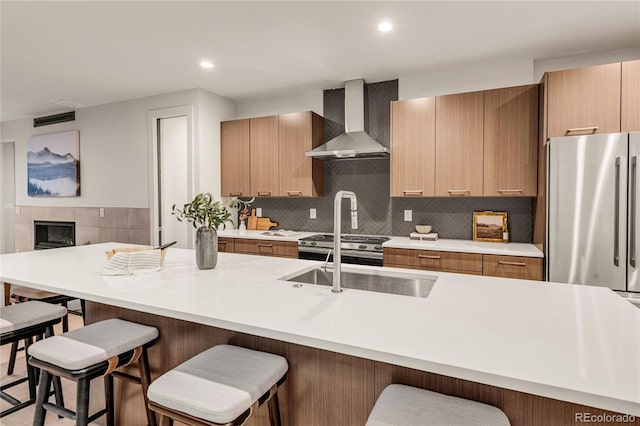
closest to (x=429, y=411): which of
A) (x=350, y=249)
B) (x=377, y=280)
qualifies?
(x=377, y=280)

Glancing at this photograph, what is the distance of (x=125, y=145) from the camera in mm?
4602

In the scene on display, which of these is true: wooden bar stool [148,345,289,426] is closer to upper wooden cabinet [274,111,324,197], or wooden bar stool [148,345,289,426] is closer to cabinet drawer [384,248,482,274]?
cabinet drawer [384,248,482,274]

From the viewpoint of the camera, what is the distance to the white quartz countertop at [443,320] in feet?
2.67

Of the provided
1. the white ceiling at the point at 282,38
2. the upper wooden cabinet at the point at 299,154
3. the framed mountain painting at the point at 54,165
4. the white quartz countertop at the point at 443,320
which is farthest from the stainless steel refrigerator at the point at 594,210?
the framed mountain painting at the point at 54,165

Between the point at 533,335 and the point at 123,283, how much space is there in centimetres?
167

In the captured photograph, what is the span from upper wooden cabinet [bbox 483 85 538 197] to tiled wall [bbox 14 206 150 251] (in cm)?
401

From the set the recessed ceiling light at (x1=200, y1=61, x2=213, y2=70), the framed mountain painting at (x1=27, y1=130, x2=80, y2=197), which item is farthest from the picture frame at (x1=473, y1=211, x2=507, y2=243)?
the framed mountain painting at (x1=27, y1=130, x2=80, y2=197)

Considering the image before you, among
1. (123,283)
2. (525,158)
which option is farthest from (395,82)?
(123,283)

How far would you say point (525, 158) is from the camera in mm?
2963

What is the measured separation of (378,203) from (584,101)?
1.98m

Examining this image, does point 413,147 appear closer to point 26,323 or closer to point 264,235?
point 264,235

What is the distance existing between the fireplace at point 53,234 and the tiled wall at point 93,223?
9 centimetres

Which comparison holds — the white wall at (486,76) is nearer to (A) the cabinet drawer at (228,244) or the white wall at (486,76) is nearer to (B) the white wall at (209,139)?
(B) the white wall at (209,139)

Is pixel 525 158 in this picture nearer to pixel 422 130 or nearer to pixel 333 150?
pixel 422 130
